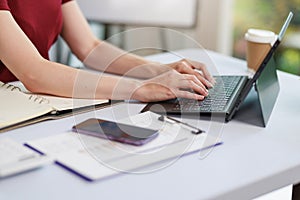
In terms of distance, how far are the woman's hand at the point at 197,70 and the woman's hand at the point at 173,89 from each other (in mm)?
60

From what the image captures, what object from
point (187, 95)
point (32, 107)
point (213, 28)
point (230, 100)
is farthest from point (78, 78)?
point (213, 28)

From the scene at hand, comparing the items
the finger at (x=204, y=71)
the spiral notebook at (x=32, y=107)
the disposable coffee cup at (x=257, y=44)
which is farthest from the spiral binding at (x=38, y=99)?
the disposable coffee cup at (x=257, y=44)

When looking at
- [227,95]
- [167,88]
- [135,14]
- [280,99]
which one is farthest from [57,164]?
[135,14]

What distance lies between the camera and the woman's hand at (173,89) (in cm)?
121

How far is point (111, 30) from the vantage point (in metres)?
3.33

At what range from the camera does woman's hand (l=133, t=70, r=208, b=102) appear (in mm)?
1208

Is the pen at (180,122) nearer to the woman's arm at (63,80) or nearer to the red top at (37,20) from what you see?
the woman's arm at (63,80)

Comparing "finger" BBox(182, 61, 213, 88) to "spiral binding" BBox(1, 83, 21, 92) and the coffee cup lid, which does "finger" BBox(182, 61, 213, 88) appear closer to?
the coffee cup lid

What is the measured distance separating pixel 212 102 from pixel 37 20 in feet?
2.24

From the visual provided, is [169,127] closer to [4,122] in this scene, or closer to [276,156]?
[276,156]

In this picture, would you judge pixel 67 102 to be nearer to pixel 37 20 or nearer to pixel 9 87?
pixel 9 87

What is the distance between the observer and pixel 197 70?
138 centimetres

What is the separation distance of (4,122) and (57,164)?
22 centimetres

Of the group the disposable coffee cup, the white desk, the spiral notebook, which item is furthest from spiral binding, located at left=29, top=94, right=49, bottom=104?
the disposable coffee cup
